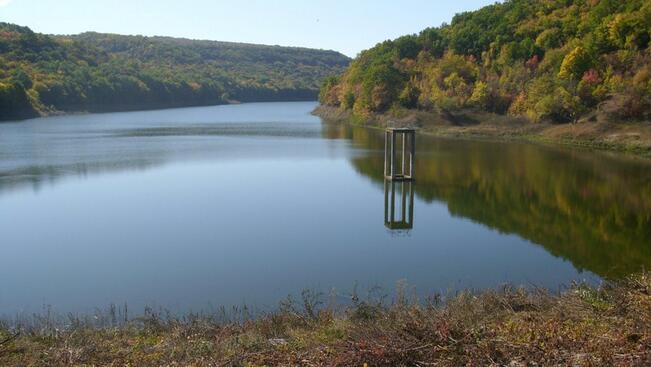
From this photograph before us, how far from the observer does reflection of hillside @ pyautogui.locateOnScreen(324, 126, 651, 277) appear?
14.1 m

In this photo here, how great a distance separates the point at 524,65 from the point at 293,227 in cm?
4029

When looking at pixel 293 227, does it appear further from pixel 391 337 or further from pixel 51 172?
pixel 51 172

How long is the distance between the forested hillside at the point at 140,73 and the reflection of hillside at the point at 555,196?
4673 centimetres

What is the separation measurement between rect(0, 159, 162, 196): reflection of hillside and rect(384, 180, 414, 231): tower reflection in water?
11.4 meters

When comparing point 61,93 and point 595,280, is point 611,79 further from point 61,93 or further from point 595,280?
point 61,93

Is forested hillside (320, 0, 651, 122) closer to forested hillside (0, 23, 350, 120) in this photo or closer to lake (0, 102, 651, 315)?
lake (0, 102, 651, 315)

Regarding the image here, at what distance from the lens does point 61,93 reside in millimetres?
74750

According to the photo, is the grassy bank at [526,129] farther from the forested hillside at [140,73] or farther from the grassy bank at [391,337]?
the forested hillside at [140,73]

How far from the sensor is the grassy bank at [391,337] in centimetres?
603

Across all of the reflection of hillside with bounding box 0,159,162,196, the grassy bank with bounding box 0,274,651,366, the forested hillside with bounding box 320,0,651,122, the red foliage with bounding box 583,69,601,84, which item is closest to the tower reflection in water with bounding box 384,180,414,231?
the grassy bank with bounding box 0,274,651,366

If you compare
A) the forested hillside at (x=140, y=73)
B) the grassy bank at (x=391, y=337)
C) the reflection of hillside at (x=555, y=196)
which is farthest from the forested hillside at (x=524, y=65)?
the forested hillside at (x=140, y=73)

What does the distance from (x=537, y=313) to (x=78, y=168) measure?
22.4 m

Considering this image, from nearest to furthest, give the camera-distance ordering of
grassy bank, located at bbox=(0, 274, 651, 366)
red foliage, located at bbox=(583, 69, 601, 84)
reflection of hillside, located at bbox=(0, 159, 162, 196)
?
grassy bank, located at bbox=(0, 274, 651, 366) → reflection of hillside, located at bbox=(0, 159, 162, 196) → red foliage, located at bbox=(583, 69, 601, 84)

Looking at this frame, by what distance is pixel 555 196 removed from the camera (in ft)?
66.1
